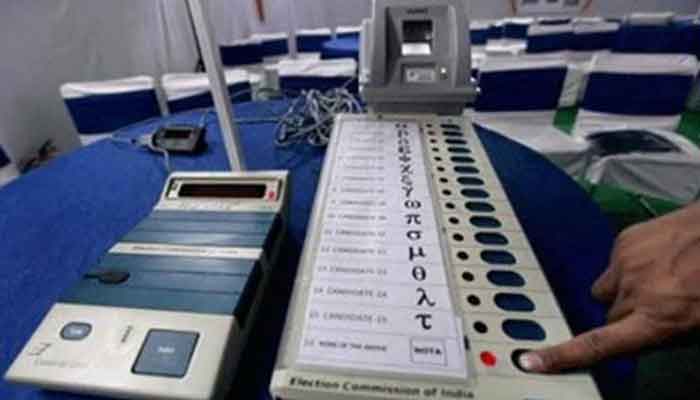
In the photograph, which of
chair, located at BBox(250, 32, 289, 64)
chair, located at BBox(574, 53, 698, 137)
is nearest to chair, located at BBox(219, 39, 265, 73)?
chair, located at BBox(250, 32, 289, 64)

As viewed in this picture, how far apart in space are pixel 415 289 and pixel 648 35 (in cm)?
408

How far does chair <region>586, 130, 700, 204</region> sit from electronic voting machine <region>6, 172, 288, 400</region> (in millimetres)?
1477

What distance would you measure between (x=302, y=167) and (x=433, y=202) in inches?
16.0

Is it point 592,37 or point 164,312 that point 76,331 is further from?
point 592,37

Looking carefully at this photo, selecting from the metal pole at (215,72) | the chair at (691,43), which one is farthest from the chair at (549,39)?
the metal pole at (215,72)

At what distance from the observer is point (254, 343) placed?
1.32ft

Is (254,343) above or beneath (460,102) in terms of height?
beneath

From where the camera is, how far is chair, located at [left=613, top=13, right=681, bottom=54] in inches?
121

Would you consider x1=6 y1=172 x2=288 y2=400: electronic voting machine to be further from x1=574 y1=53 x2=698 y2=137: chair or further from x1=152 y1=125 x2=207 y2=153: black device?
x1=574 y1=53 x2=698 y2=137: chair

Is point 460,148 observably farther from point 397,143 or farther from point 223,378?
point 223,378

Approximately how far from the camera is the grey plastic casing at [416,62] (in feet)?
2.51

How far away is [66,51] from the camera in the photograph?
79.6 inches

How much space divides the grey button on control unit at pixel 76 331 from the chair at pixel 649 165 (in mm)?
1679

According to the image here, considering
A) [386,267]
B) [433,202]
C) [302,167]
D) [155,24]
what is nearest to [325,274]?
[386,267]
